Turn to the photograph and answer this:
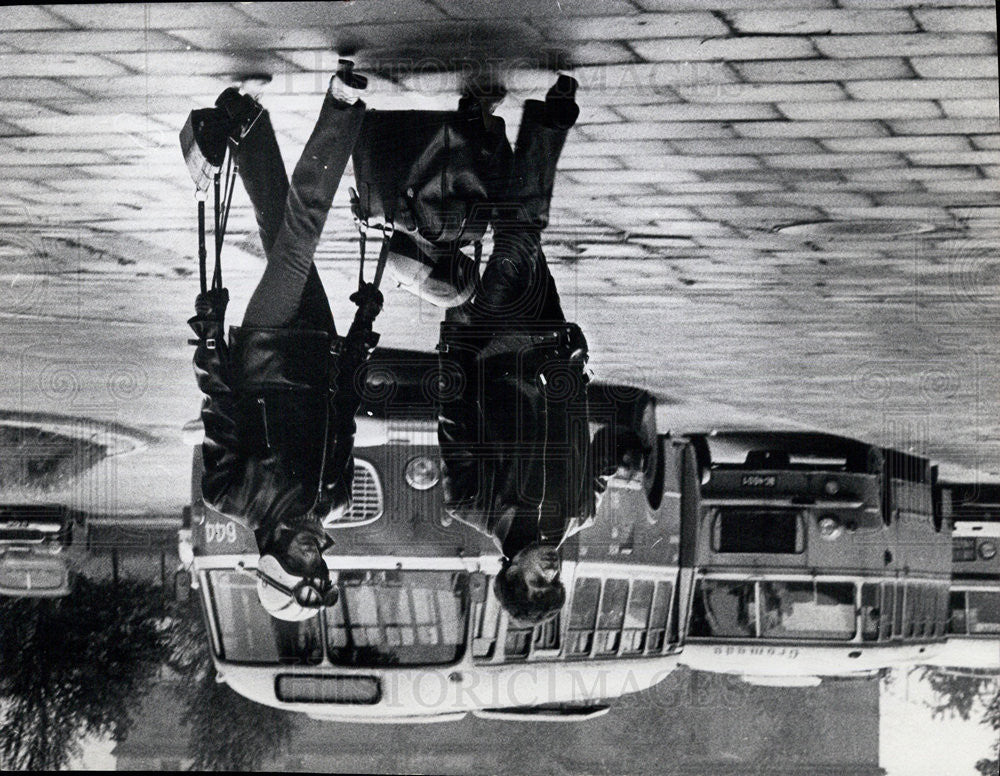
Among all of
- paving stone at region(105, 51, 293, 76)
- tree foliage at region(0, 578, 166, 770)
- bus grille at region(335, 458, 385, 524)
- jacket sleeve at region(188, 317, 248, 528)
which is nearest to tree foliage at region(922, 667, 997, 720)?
→ bus grille at region(335, 458, 385, 524)

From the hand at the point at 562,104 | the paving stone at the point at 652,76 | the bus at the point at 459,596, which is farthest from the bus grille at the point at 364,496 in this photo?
the paving stone at the point at 652,76

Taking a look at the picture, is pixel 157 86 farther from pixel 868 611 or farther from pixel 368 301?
pixel 868 611

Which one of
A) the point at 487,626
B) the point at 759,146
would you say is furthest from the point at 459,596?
the point at 759,146

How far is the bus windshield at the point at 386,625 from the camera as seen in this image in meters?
3.32

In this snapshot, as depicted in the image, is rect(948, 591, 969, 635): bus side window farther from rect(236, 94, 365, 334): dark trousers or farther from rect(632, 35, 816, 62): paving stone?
rect(236, 94, 365, 334): dark trousers

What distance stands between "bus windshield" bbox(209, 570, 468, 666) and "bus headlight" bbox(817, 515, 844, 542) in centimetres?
85

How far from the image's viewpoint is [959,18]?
10.3 feet

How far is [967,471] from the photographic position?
3293mm

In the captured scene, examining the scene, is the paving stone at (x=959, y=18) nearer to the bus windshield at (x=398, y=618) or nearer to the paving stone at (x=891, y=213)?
the paving stone at (x=891, y=213)

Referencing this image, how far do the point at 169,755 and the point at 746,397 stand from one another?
64.9 inches

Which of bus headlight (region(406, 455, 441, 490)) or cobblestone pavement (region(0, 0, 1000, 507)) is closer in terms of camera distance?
cobblestone pavement (region(0, 0, 1000, 507))

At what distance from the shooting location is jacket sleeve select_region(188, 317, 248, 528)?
11.1 ft

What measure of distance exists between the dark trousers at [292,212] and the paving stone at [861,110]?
1047 mm

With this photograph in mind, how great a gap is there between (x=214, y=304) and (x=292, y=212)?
29 centimetres
